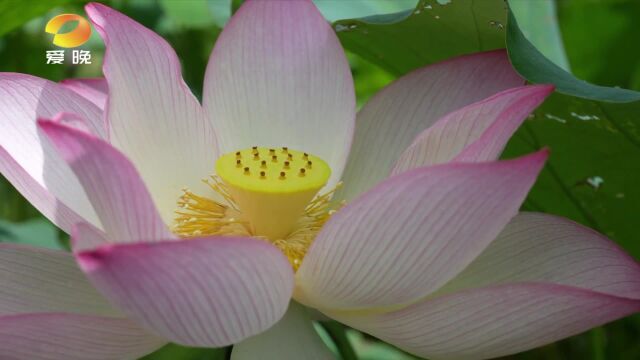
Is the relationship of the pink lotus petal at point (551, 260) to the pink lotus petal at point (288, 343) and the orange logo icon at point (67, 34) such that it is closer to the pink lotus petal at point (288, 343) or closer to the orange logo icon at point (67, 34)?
the pink lotus petal at point (288, 343)

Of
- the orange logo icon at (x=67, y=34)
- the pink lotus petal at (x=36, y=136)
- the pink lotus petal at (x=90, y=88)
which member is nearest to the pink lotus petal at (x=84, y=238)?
the pink lotus petal at (x=36, y=136)

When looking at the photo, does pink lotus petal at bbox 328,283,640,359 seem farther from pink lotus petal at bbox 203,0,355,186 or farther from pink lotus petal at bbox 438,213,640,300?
pink lotus petal at bbox 203,0,355,186

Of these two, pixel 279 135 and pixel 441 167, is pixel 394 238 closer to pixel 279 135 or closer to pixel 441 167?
pixel 441 167

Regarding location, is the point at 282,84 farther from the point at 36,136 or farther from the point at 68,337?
the point at 68,337

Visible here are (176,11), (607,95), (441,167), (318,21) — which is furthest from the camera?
(176,11)

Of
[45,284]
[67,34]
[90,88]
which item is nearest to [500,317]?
[45,284]

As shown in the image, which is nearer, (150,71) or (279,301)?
(279,301)

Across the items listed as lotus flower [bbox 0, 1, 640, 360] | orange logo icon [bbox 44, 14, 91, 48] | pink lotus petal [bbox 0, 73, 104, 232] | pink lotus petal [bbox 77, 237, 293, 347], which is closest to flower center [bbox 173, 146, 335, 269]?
lotus flower [bbox 0, 1, 640, 360]

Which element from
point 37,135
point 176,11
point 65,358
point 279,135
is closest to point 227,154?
point 279,135
